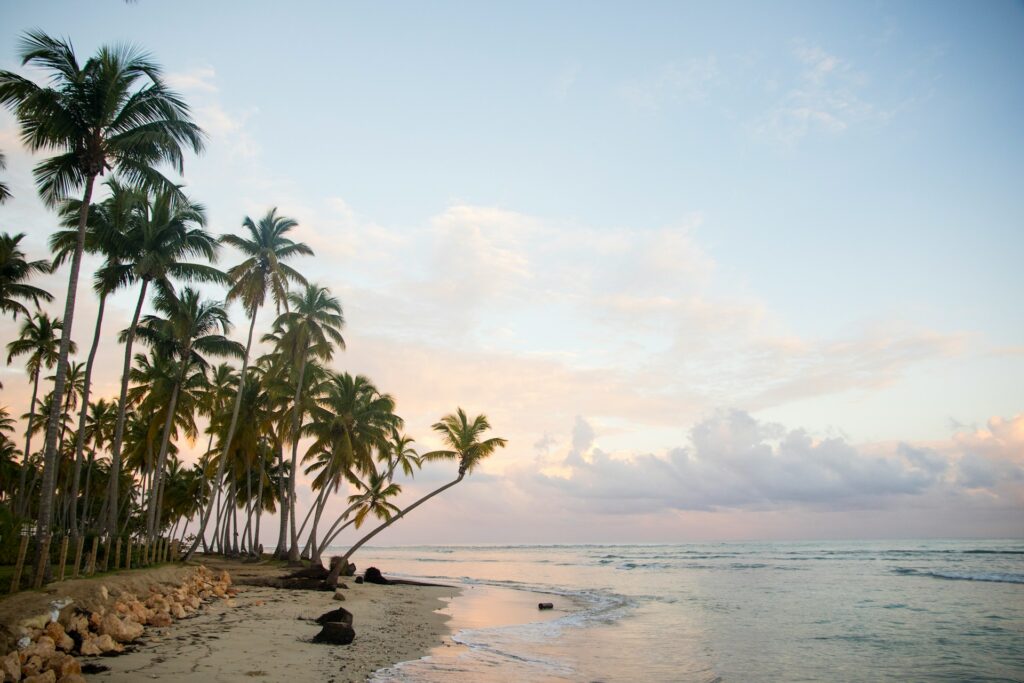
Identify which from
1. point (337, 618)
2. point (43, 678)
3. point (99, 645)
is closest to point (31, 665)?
point (43, 678)

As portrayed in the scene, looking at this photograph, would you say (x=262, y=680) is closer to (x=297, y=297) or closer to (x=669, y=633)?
(x=669, y=633)

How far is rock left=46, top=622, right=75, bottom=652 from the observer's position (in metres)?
9.69

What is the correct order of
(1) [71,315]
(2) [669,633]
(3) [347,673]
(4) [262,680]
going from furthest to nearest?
(2) [669,633] → (1) [71,315] → (3) [347,673] → (4) [262,680]

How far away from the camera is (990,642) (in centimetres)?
1678

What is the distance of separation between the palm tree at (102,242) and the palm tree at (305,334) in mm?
9405

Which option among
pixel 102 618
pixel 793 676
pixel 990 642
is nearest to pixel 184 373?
pixel 102 618

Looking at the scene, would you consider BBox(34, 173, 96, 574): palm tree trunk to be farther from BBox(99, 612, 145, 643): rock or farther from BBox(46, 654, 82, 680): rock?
BBox(46, 654, 82, 680): rock

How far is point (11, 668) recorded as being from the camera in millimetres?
7688

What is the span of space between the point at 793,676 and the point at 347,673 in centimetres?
968

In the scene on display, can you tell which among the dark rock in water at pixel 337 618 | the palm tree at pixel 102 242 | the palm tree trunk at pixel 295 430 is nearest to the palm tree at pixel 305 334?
the palm tree trunk at pixel 295 430

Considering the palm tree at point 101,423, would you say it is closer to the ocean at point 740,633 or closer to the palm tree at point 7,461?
the palm tree at point 7,461

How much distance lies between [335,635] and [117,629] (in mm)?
4321

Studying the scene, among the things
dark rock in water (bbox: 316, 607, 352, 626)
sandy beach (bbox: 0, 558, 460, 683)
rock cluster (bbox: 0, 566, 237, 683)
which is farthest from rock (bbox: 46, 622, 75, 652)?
dark rock in water (bbox: 316, 607, 352, 626)

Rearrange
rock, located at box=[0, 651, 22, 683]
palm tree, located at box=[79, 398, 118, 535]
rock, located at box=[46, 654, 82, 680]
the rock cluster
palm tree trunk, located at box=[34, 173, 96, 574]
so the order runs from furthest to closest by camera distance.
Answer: palm tree, located at box=[79, 398, 118, 535] < palm tree trunk, located at box=[34, 173, 96, 574] < rock, located at box=[46, 654, 82, 680] < the rock cluster < rock, located at box=[0, 651, 22, 683]
